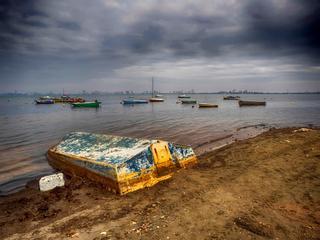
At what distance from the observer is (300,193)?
6.05 meters

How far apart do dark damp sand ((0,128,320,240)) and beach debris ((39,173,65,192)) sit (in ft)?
0.86

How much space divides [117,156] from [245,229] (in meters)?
4.32

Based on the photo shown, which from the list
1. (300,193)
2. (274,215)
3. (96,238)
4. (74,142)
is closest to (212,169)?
(300,193)

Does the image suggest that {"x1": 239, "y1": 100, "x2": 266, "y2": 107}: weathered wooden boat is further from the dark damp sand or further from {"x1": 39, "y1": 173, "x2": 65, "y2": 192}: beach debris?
{"x1": 39, "y1": 173, "x2": 65, "y2": 192}: beach debris

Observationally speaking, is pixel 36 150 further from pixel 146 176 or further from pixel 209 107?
pixel 209 107

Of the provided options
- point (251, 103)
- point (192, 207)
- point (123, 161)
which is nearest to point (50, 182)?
point (123, 161)

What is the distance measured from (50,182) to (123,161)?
2.81m

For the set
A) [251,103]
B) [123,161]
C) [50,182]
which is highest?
[123,161]

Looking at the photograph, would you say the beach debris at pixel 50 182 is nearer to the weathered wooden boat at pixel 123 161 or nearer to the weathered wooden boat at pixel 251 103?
the weathered wooden boat at pixel 123 161

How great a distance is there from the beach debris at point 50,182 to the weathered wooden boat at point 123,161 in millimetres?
710

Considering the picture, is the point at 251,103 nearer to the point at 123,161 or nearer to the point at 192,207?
the point at 123,161

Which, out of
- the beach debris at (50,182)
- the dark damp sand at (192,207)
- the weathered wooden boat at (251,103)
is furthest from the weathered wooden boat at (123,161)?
the weathered wooden boat at (251,103)

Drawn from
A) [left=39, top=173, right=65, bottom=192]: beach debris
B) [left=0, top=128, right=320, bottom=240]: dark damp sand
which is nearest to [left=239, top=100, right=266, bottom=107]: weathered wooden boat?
[left=0, top=128, right=320, bottom=240]: dark damp sand

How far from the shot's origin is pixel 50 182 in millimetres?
7941
